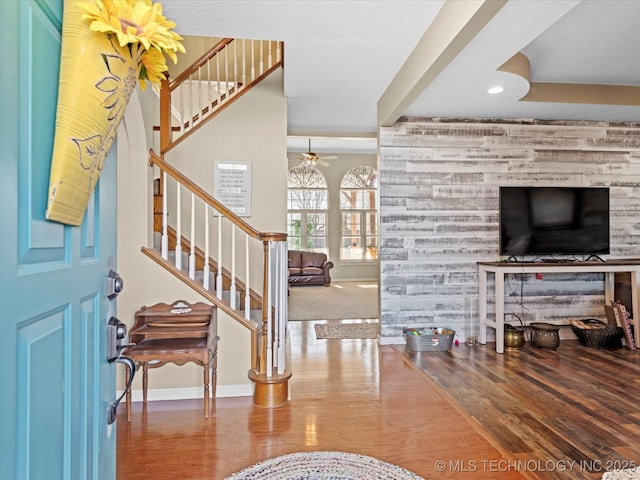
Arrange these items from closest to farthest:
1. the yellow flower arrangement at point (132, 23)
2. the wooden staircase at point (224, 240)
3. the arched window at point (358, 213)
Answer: the yellow flower arrangement at point (132, 23)
the wooden staircase at point (224, 240)
the arched window at point (358, 213)

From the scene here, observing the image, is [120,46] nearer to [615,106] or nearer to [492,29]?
[492,29]

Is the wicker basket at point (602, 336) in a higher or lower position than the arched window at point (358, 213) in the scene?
lower

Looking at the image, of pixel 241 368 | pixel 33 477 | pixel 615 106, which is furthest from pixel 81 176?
pixel 615 106

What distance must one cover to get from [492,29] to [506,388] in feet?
8.53

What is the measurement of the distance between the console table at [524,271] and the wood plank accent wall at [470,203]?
0.14 m

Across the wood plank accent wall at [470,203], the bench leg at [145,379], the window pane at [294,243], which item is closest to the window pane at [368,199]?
the window pane at [294,243]

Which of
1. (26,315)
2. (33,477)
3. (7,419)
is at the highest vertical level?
(26,315)

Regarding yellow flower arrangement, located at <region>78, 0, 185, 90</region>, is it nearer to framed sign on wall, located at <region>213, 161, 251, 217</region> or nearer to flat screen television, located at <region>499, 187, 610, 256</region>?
framed sign on wall, located at <region>213, 161, 251, 217</region>

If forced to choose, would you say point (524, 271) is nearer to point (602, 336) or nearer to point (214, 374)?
point (602, 336)

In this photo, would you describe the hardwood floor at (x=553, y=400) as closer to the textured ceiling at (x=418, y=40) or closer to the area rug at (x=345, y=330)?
the area rug at (x=345, y=330)

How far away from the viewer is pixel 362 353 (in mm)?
4078

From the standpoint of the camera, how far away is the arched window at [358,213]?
9.91 m

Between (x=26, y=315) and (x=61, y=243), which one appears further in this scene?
(x=61, y=243)

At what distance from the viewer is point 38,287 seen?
0.77 m
